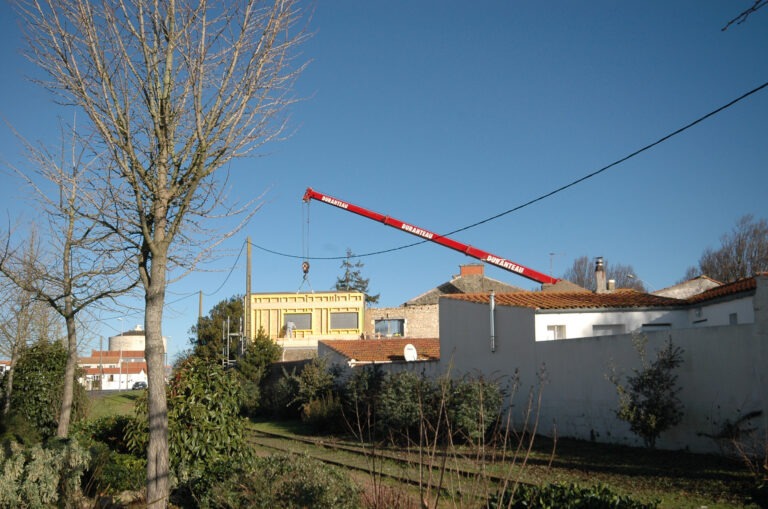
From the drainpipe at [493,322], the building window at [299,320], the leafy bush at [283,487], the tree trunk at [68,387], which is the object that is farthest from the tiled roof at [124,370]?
the leafy bush at [283,487]

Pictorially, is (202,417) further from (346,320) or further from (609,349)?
(346,320)

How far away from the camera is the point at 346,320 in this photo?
190 ft

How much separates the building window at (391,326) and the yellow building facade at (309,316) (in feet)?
5.11

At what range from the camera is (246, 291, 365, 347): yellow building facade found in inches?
2272

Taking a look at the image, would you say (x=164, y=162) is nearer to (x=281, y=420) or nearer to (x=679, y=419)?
(x=679, y=419)

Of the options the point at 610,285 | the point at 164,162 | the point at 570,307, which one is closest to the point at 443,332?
the point at 570,307

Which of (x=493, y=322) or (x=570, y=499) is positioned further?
(x=493, y=322)

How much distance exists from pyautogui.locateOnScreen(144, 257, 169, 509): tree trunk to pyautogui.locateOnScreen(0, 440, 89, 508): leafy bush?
1.74 meters

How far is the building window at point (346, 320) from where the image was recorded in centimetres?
5788

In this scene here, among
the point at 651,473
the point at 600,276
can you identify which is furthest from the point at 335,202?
the point at 651,473

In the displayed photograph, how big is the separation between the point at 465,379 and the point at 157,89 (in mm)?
13649

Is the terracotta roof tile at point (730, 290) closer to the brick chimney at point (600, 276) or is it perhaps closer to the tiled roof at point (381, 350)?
the brick chimney at point (600, 276)

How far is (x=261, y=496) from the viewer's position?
655 centimetres

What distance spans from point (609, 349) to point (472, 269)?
43.8m
